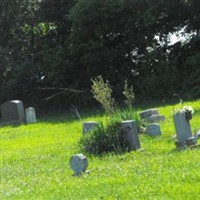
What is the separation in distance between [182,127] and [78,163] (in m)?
2.26

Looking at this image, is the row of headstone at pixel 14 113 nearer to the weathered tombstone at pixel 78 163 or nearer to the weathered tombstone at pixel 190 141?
the weathered tombstone at pixel 190 141

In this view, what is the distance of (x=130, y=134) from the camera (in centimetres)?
1044

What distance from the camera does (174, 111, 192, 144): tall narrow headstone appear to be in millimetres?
9812

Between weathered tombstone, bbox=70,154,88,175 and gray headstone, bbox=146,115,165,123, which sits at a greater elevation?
gray headstone, bbox=146,115,165,123

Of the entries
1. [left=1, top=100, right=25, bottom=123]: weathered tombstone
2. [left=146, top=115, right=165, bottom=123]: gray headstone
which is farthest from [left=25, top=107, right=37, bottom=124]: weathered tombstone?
[left=146, top=115, right=165, bottom=123]: gray headstone

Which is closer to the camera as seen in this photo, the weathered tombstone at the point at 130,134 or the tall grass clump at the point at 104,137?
the weathered tombstone at the point at 130,134

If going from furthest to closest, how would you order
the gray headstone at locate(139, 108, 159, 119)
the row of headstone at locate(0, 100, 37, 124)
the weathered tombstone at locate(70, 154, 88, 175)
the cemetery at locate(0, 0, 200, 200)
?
the row of headstone at locate(0, 100, 37, 124) → the gray headstone at locate(139, 108, 159, 119) → the weathered tombstone at locate(70, 154, 88, 175) → the cemetery at locate(0, 0, 200, 200)

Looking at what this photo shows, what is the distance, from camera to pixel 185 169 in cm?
751

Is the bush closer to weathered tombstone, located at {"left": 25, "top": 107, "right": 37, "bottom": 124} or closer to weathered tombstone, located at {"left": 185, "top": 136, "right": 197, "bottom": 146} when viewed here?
weathered tombstone, located at {"left": 185, "top": 136, "right": 197, "bottom": 146}

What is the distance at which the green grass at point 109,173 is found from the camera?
269 inches

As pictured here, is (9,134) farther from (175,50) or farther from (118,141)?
(175,50)

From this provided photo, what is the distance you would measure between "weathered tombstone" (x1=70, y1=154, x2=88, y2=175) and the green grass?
0.52ft

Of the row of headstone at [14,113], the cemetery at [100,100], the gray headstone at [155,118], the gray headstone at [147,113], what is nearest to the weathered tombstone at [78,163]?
the cemetery at [100,100]

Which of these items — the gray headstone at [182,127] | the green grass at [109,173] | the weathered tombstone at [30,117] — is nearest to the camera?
the green grass at [109,173]
